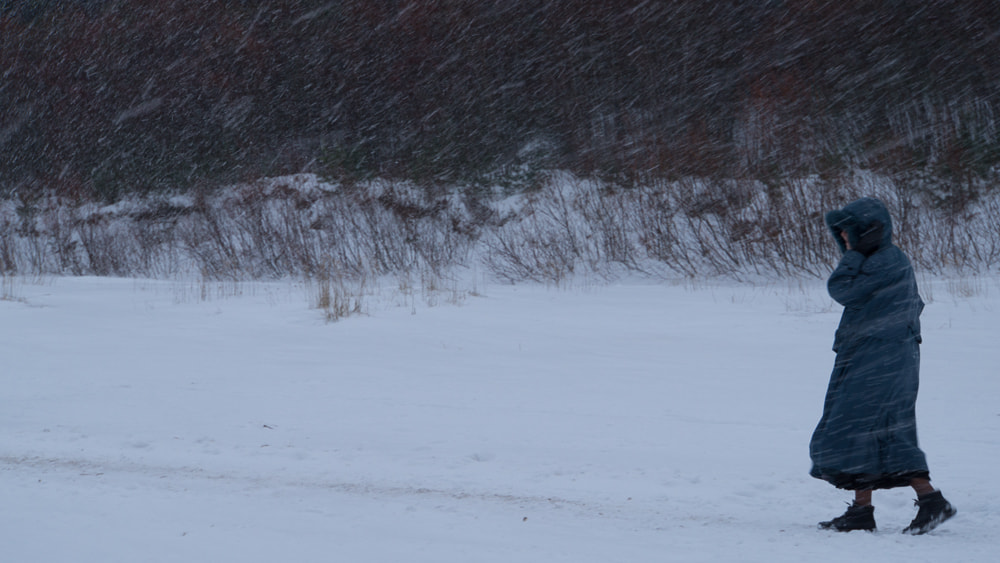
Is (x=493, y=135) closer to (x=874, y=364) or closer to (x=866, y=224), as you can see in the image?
(x=866, y=224)

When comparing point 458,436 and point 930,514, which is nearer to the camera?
point 930,514

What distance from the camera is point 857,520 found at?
3.70m

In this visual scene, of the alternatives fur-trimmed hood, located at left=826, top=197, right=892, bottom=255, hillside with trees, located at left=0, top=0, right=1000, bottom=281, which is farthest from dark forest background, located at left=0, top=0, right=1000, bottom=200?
fur-trimmed hood, located at left=826, top=197, right=892, bottom=255

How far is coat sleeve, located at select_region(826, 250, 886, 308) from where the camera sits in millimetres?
3617

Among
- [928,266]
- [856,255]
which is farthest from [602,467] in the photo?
[928,266]

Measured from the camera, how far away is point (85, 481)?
4383 millimetres

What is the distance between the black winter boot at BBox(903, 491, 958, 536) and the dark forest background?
14792mm

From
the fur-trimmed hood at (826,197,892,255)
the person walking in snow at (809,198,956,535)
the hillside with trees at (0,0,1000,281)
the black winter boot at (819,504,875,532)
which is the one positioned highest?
the hillside with trees at (0,0,1000,281)

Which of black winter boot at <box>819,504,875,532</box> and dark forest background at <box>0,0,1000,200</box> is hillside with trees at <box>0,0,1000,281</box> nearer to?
dark forest background at <box>0,0,1000,200</box>

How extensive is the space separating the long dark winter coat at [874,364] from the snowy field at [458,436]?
0.33 meters

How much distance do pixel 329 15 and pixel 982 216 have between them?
19407 millimetres

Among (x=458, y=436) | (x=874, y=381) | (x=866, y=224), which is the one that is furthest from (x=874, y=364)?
(x=458, y=436)

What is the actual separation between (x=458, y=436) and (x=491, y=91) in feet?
64.1

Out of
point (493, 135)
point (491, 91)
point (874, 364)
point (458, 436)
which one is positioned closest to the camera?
point (874, 364)
